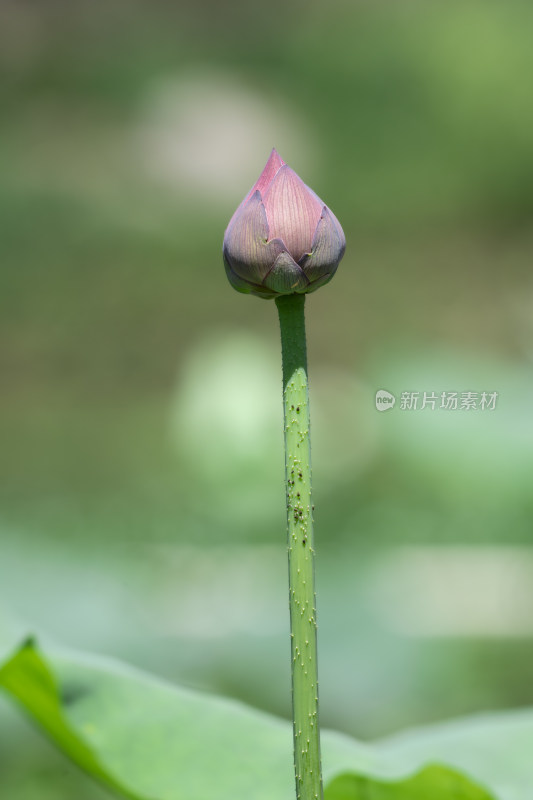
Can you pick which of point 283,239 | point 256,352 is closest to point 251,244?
point 283,239

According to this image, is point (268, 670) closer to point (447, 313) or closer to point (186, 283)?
point (447, 313)

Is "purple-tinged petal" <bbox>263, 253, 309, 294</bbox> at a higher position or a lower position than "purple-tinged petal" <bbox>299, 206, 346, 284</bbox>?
lower

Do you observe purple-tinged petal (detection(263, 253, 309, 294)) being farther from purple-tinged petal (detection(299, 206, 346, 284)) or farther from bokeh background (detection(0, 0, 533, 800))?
bokeh background (detection(0, 0, 533, 800))

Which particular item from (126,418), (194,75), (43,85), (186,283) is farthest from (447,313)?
(43,85)

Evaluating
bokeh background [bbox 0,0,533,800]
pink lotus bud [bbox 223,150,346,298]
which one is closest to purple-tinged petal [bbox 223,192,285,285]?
pink lotus bud [bbox 223,150,346,298]

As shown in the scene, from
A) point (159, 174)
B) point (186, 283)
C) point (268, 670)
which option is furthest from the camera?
point (159, 174)

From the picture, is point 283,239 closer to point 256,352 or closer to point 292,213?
point 292,213
